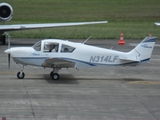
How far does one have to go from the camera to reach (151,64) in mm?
25031

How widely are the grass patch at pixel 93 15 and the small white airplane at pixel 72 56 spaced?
16632mm

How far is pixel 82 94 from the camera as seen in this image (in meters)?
17.4

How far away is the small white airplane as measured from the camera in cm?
1981

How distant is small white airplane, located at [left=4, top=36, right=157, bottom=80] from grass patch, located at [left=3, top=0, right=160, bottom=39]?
54.6 feet

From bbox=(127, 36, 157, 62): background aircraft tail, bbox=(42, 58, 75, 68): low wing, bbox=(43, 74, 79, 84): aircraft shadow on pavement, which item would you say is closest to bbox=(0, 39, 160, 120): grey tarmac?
bbox=(43, 74, 79, 84): aircraft shadow on pavement

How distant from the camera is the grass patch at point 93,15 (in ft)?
128

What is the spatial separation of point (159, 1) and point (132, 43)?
142 ft

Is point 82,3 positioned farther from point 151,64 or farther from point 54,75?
point 54,75

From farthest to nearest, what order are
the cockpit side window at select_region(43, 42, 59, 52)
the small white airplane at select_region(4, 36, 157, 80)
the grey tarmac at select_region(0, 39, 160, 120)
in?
the cockpit side window at select_region(43, 42, 59, 52) < the small white airplane at select_region(4, 36, 157, 80) < the grey tarmac at select_region(0, 39, 160, 120)

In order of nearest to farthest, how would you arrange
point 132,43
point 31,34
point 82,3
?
1. point 132,43
2. point 31,34
3. point 82,3

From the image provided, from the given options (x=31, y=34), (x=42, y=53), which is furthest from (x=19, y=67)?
(x=31, y=34)

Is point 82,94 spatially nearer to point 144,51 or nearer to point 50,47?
point 50,47

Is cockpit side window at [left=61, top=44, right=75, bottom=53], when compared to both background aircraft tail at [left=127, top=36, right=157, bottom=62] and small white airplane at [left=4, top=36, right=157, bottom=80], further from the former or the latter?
→ background aircraft tail at [left=127, top=36, right=157, bottom=62]

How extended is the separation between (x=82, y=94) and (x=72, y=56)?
288 cm
